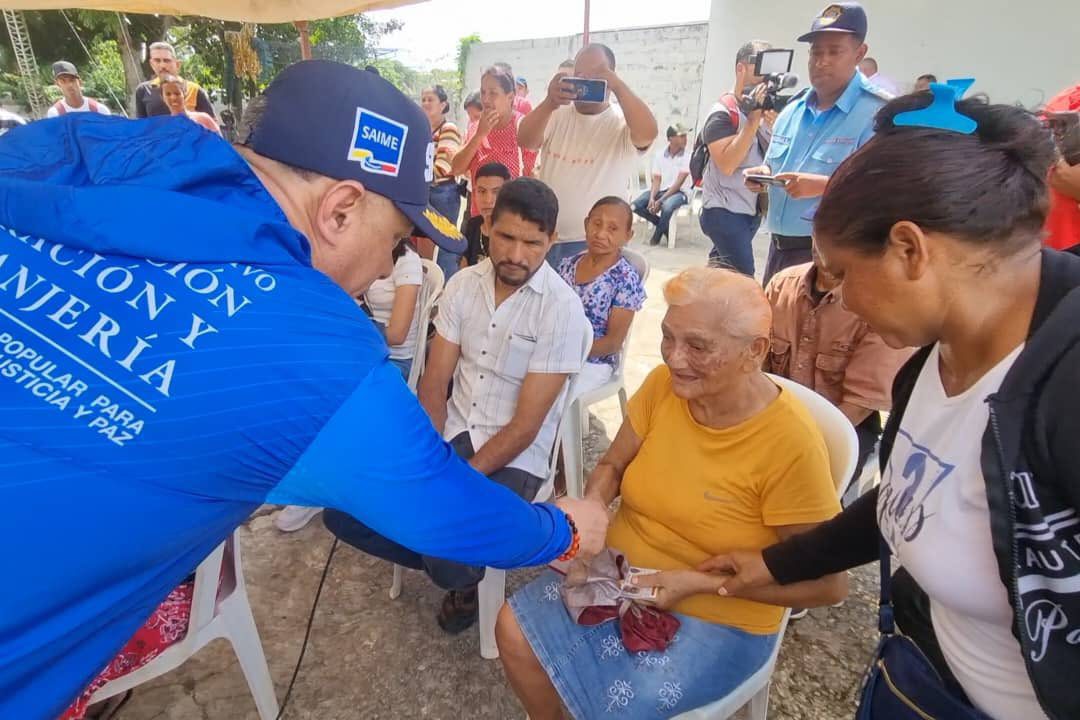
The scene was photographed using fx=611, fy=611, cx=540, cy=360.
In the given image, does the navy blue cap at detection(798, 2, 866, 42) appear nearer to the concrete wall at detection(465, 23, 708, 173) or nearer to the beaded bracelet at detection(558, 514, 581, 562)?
the beaded bracelet at detection(558, 514, 581, 562)

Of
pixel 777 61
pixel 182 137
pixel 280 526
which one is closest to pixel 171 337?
pixel 182 137

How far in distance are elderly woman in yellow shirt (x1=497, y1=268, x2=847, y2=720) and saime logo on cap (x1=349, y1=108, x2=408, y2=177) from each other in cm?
85

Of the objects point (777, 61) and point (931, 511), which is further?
point (777, 61)

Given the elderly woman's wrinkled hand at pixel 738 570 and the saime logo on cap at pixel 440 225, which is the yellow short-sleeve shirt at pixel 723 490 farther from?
the saime logo on cap at pixel 440 225

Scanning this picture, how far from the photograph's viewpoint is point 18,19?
12758mm

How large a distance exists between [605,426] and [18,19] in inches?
641

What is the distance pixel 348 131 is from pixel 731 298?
3.33 feet

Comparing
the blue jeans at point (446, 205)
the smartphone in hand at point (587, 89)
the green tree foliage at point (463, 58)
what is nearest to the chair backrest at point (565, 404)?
the smartphone in hand at point (587, 89)

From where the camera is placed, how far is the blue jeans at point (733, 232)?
430cm

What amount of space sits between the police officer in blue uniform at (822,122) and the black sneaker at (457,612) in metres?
2.31

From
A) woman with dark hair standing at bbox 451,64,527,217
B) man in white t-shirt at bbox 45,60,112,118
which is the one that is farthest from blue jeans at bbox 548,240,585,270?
man in white t-shirt at bbox 45,60,112,118

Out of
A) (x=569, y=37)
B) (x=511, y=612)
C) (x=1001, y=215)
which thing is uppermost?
(x=569, y=37)

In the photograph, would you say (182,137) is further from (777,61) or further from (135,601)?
(777,61)

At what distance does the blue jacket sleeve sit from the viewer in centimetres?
84
